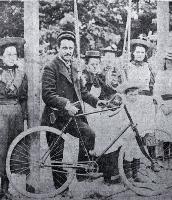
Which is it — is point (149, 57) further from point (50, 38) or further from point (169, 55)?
point (50, 38)

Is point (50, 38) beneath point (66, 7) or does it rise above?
beneath

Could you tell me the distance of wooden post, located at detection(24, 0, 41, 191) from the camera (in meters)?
5.12

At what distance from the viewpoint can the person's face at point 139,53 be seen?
17.9 ft

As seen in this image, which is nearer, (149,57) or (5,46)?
(5,46)

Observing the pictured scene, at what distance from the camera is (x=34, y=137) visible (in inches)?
204

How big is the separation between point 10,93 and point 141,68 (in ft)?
6.87

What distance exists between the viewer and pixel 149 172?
5164mm

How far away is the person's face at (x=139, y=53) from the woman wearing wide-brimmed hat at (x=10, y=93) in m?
1.79

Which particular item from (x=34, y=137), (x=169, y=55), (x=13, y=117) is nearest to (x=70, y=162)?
(x=34, y=137)

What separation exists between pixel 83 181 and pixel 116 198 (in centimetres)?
56

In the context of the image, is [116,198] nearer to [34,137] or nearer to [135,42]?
[34,137]

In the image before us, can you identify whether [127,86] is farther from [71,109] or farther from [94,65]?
[71,109]

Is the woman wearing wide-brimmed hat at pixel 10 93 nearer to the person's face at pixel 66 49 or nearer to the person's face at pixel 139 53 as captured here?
the person's face at pixel 66 49

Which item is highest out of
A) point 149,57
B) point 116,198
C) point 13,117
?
point 149,57
